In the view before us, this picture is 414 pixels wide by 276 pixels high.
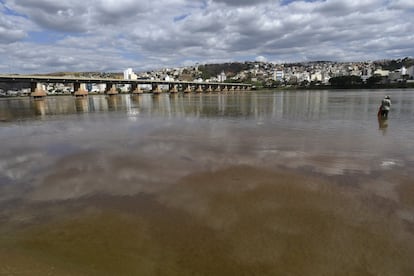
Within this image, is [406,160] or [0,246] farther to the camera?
[406,160]

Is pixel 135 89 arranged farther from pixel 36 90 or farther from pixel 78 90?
pixel 36 90

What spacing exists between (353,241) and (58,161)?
995 centimetres

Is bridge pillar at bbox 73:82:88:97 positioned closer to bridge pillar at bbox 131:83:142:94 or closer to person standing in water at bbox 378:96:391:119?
bridge pillar at bbox 131:83:142:94

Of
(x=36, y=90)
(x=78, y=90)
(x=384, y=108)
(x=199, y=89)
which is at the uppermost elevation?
(x=36, y=90)

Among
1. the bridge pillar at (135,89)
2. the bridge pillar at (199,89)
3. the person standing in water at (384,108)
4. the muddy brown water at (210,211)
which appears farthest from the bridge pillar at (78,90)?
the person standing in water at (384,108)

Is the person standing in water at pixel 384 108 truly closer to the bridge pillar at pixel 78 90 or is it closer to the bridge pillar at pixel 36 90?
the bridge pillar at pixel 36 90

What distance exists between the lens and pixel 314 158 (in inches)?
385

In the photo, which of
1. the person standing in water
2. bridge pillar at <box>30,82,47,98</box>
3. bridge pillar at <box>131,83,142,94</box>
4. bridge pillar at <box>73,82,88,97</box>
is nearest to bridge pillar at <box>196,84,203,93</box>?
bridge pillar at <box>131,83,142,94</box>

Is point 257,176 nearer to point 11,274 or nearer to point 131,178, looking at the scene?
point 131,178

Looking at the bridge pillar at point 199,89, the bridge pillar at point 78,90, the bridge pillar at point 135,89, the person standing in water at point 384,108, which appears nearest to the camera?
the person standing in water at point 384,108

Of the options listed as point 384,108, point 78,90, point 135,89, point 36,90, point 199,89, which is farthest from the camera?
point 199,89

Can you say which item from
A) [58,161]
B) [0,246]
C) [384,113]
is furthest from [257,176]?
[384,113]

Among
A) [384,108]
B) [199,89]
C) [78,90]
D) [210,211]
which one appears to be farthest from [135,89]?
[210,211]

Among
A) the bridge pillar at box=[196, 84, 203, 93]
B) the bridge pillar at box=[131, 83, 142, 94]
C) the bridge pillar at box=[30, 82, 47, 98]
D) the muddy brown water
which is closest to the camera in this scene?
the muddy brown water
